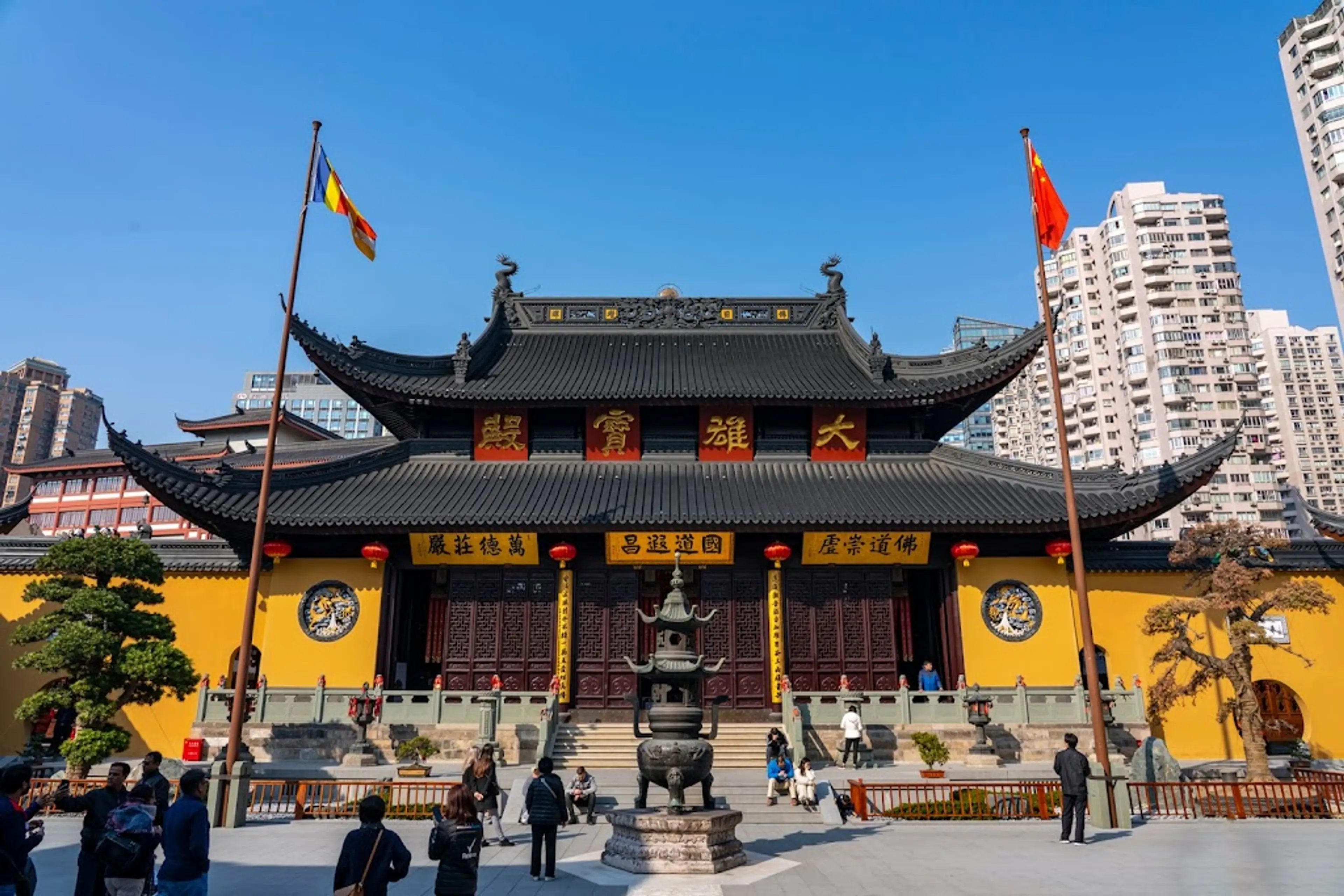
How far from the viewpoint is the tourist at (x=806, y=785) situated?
1321 cm

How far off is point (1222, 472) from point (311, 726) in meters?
67.8

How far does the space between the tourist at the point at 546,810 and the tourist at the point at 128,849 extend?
3.44 m

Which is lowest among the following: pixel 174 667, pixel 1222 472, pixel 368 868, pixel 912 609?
pixel 368 868

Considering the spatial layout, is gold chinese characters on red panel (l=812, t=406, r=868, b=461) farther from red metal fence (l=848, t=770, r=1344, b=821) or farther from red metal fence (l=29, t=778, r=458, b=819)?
red metal fence (l=29, t=778, r=458, b=819)

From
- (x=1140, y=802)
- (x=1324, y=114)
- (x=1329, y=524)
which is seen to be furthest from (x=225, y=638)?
(x=1324, y=114)

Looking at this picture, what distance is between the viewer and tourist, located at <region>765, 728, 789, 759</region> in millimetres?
14195

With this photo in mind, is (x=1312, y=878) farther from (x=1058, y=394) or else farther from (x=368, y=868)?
(x=368, y=868)

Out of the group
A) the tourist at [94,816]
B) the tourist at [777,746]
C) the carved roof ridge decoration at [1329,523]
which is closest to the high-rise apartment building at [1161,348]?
the carved roof ridge decoration at [1329,523]

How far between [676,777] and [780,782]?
478cm

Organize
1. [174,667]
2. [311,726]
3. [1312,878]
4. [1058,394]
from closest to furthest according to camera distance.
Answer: [1312,878] → [1058,394] → [174,667] → [311,726]

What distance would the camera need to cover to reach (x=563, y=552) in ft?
64.7

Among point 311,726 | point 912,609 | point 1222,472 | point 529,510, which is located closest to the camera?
point 311,726

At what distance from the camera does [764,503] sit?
19.9m

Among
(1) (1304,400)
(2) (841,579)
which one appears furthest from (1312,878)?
(1) (1304,400)
